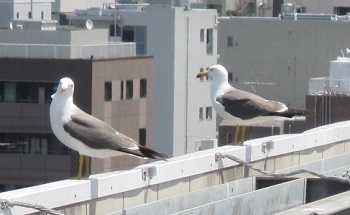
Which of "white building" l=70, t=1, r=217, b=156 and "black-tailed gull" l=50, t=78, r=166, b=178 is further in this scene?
"white building" l=70, t=1, r=217, b=156

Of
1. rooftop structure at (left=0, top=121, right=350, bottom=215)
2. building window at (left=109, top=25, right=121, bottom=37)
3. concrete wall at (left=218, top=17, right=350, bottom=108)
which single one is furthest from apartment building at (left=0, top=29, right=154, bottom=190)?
rooftop structure at (left=0, top=121, right=350, bottom=215)

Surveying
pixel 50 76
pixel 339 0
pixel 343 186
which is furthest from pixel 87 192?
pixel 339 0

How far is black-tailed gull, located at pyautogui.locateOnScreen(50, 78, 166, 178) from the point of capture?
10.7 m

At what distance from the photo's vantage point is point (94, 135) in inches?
426

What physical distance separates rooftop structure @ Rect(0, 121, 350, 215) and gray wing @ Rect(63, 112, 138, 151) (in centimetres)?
20

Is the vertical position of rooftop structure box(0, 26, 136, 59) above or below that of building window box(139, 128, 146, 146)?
above

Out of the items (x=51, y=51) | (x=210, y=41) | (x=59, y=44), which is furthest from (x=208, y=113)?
(x=51, y=51)

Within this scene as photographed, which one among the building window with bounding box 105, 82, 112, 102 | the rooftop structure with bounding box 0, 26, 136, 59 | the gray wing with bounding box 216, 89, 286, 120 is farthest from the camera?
the rooftop structure with bounding box 0, 26, 136, 59

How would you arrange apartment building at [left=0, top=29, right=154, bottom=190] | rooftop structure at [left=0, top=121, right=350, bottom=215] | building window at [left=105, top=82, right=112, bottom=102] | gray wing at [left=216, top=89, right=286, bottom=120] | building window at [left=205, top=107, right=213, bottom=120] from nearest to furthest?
rooftop structure at [left=0, top=121, right=350, bottom=215] → gray wing at [left=216, top=89, right=286, bottom=120] → apartment building at [left=0, top=29, right=154, bottom=190] → building window at [left=105, top=82, right=112, bottom=102] → building window at [left=205, top=107, right=213, bottom=120]

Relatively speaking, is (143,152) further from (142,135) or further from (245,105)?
(142,135)

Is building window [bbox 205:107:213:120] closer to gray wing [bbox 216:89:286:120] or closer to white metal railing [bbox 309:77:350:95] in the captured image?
white metal railing [bbox 309:77:350:95]

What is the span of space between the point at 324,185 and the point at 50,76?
1332 inches

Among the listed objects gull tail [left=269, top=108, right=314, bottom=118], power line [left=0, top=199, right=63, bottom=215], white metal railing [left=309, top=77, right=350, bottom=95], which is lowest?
white metal railing [left=309, top=77, right=350, bottom=95]

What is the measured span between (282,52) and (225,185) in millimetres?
47747
